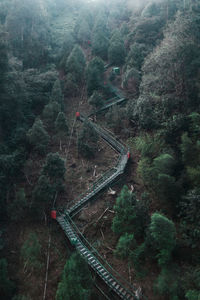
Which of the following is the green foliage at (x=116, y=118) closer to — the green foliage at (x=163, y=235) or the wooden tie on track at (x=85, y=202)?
the wooden tie on track at (x=85, y=202)

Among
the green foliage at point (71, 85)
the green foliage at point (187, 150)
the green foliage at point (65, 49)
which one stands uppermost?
the green foliage at point (65, 49)

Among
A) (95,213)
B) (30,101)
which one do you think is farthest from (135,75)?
(95,213)

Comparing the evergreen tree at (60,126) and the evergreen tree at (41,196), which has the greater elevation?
the evergreen tree at (60,126)

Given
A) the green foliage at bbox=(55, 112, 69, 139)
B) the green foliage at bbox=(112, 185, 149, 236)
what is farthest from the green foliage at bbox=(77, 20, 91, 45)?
the green foliage at bbox=(112, 185, 149, 236)

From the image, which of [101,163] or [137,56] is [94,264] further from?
[137,56]

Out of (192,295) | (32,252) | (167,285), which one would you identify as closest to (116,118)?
(32,252)

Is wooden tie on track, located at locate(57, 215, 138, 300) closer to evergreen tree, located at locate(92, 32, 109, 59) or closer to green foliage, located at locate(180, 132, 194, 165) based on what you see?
green foliage, located at locate(180, 132, 194, 165)

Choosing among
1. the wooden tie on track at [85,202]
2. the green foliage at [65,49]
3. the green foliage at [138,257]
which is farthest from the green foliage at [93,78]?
the green foliage at [138,257]
